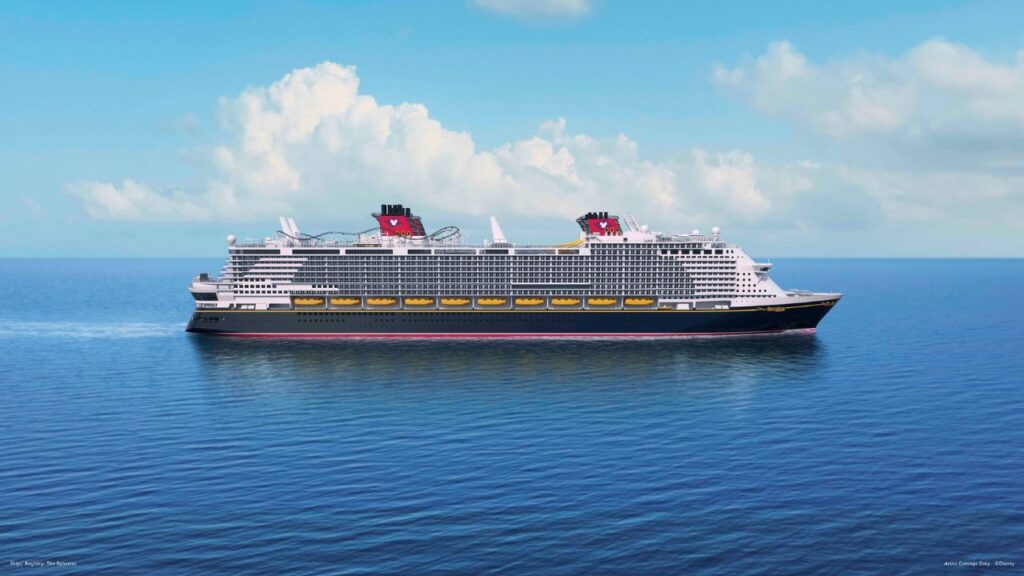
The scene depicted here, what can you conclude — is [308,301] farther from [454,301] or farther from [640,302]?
[640,302]

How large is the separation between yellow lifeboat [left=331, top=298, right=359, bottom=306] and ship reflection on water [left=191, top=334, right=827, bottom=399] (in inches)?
211

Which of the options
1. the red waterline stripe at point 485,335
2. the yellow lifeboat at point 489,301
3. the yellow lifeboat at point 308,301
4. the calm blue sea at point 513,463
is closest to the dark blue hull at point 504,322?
the red waterline stripe at point 485,335

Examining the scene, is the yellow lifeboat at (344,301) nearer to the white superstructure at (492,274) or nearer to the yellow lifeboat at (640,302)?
the white superstructure at (492,274)

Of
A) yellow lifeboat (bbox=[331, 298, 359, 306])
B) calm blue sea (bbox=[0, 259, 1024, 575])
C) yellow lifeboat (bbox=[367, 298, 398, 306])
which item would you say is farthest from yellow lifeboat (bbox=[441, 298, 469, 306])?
calm blue sea (bbox=[0, 259, 1024, 575])

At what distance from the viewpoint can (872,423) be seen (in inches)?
1886

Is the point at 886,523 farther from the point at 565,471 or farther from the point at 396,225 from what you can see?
the point at 396,225

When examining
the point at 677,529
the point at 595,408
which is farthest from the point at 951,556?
the point at 595,408

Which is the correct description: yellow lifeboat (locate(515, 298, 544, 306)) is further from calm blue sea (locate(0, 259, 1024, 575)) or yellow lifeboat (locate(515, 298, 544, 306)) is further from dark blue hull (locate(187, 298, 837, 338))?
calm blue sea (locate(0, 259, 1024, 575))

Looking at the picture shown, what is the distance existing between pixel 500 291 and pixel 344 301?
19.7 meters

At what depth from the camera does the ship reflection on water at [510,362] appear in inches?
2458

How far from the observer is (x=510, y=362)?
234 ft

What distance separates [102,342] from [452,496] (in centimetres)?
7209

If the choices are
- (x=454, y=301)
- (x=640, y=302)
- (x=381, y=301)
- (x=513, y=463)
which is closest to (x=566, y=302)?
(x=640, y=302)

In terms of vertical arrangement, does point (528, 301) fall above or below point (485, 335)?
above
